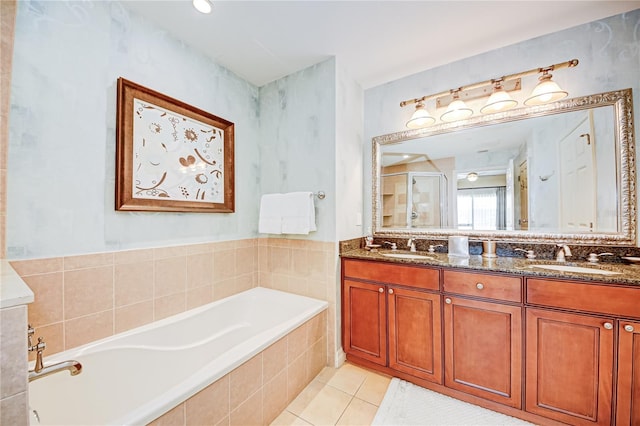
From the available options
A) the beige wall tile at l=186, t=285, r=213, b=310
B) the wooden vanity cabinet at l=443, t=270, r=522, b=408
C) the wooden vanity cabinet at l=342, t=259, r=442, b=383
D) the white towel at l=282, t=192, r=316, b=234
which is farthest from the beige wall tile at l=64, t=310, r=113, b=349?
the wooden vanity cabinet at l=443, t=270, r=522, b=408

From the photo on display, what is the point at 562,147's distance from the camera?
1.70 metres

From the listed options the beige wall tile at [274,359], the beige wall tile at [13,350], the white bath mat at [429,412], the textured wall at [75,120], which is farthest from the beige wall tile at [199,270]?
the white bath mat at [429,412]

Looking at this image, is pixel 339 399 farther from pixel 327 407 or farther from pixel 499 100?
pixel 499 100

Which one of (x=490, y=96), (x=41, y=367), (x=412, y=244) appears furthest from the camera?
(x=412, y=244)

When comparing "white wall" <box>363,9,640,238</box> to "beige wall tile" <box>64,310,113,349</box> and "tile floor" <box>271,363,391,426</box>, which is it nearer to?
"tile floor" <box>271,363,391,426</box>

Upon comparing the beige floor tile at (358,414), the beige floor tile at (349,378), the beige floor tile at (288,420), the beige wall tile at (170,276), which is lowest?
the beige floor tile at (349,378)

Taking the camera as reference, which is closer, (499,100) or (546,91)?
(546,91)

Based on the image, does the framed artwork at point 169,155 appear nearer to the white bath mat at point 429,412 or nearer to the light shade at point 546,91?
the white bath mat at point 429,412

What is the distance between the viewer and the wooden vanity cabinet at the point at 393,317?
5.30ft

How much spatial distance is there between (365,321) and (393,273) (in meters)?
0.45

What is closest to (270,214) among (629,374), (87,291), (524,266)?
(87,291)

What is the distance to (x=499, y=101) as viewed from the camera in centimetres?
172

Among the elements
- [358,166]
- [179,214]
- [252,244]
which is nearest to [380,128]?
[358,166]

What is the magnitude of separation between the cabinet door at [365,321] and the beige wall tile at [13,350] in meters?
1.66
